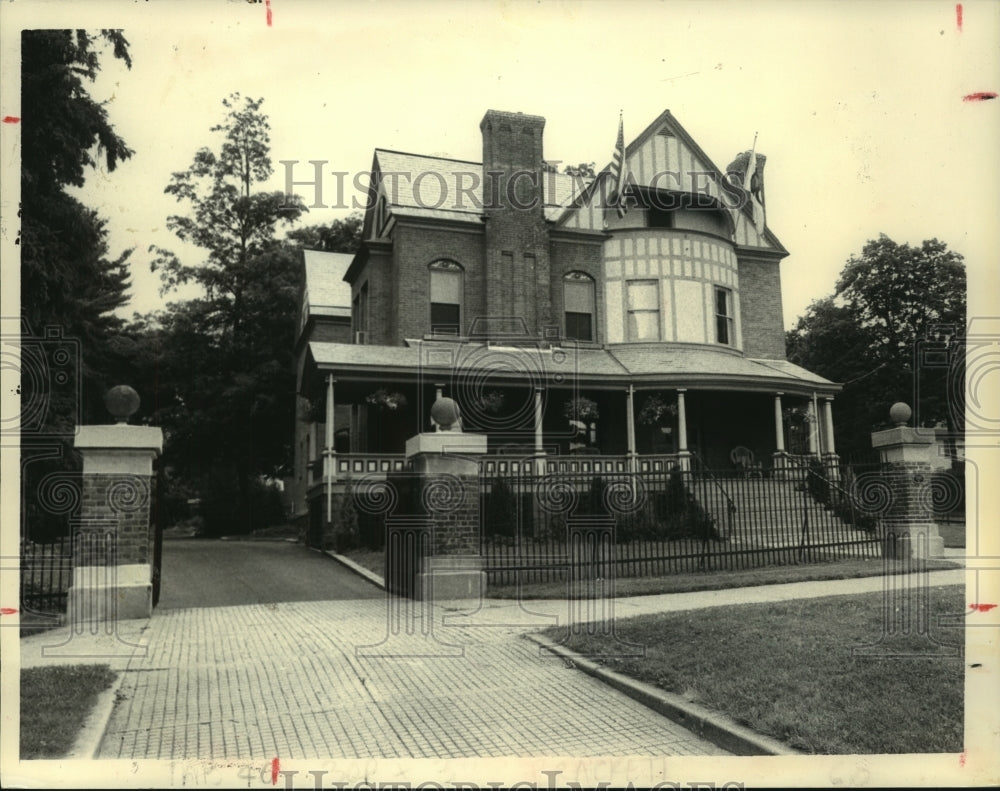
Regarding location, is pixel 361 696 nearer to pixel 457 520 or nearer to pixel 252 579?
pixel 457 520

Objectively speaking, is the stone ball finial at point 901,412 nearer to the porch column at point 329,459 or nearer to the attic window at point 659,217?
the porch column at point 329,459

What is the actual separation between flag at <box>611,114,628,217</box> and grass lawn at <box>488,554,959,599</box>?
44.6 ft

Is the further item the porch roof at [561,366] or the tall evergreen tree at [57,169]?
the porch roof at [561,366]

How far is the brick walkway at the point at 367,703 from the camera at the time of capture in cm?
551

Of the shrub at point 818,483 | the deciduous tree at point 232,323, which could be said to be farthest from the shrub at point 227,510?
the shrub at point 818,483

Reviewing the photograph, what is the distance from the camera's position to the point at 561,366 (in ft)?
72.5

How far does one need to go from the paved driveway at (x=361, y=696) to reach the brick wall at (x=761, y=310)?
1858cm

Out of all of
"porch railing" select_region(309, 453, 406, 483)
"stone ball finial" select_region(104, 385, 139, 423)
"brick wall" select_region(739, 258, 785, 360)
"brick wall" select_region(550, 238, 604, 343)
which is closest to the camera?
"stone ball finial" select_region(104, 385, 139, 423)

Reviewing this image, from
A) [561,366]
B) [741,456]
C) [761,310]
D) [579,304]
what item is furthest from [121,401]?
[761,310]

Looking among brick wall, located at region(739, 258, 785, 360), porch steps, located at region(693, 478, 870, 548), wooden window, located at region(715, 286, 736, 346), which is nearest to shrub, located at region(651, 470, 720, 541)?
porch steps, located at region(693, 478, 870, 548)

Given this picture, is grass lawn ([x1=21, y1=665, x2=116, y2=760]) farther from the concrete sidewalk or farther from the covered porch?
the covered porch

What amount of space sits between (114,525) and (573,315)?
16.2 meters

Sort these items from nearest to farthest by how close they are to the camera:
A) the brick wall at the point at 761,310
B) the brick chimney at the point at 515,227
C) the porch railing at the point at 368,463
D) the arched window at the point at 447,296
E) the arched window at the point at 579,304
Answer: the porch railing at the point at 368,463, the brick chimney at the point at 515,227, the arched window at the point at 447,296, the arched window at the point at 579,304, the brick wall at the point at 761,310

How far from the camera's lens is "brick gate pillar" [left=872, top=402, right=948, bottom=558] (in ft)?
44.6
